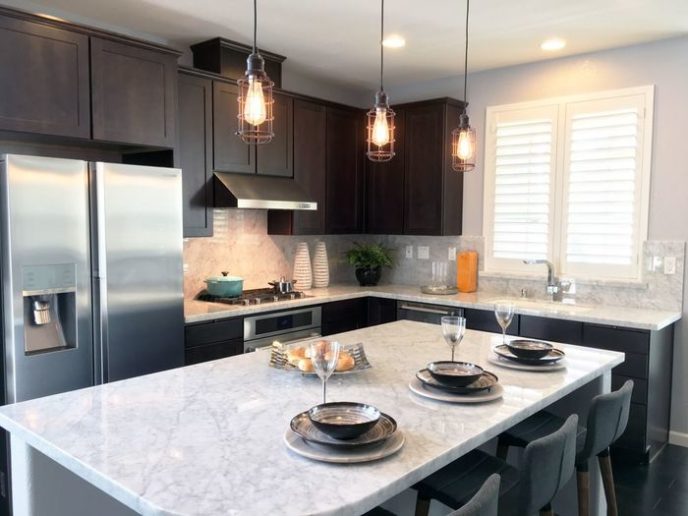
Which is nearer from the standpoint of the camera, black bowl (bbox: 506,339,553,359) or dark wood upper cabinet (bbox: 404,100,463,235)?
black bowl (bbox: 506,339,553,359)

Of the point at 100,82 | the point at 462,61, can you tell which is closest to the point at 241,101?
the point at 100,82

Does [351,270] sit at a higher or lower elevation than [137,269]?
lower

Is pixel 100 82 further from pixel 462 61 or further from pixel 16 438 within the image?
pixel 462 61

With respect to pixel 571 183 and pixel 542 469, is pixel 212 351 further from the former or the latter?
pixel 571 183

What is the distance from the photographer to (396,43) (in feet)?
12.9

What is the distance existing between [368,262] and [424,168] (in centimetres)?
94

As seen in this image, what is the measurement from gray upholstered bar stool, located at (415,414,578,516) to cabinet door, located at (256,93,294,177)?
9.24 ft

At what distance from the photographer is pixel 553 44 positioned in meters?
3.90

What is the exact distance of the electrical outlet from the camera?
12.4 ft

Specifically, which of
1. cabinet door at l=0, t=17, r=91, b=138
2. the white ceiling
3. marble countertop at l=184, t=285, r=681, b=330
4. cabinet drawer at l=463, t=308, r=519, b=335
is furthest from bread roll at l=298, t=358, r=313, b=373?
cabinet drawer at l=463, t=308, r=519, b=335

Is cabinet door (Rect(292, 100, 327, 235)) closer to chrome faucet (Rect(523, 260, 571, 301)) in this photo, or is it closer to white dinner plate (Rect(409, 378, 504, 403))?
chrome faucet (Rect(523, 260, 571, 301))

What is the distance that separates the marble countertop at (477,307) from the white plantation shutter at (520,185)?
0.43 meters

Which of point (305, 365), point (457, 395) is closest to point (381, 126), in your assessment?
point (305, 365)

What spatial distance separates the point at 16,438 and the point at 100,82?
82.9 inches
